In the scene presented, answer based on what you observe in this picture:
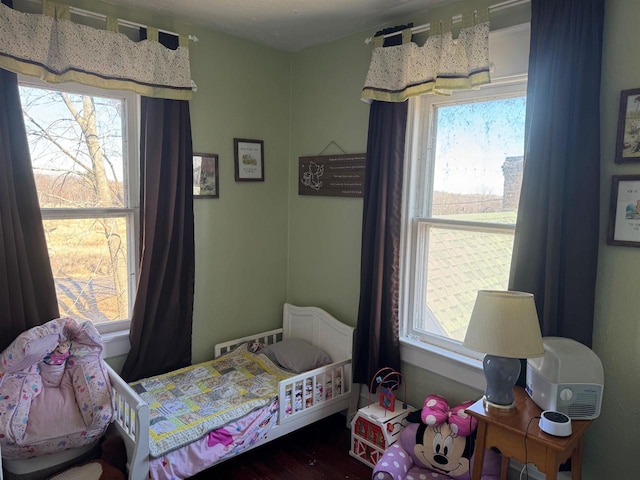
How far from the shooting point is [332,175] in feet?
10.3

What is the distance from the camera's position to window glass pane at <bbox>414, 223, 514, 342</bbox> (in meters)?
2.39

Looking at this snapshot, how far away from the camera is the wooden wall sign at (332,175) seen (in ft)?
9.75

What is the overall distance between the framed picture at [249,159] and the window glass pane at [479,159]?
4.27 feet

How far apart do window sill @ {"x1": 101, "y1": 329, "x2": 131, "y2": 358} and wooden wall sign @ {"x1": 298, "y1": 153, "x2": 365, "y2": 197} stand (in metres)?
1.58

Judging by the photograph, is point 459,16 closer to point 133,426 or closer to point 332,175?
point 332,175

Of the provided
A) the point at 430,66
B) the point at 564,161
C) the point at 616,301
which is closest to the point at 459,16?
the point at 430,66

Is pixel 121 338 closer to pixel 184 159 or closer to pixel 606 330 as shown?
pixel 184 159

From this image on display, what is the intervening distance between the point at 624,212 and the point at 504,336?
759 mm

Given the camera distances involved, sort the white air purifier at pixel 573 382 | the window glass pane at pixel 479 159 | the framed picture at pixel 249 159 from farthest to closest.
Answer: the framed picture at pixel 249 159, the window glass pane at pixel 479 159, the white air purifier at pixel 573 382

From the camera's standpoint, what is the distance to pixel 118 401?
2.24 metres

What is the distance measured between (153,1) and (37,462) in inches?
96.7

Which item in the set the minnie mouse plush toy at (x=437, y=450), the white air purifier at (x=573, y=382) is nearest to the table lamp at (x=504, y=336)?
the white air purifier at (x=573, y=382)

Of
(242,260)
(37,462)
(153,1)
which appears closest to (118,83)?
(153,1)

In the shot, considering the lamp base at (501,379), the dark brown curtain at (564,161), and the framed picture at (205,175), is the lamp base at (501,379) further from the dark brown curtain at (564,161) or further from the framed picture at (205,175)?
the framed picture at (205,175)
